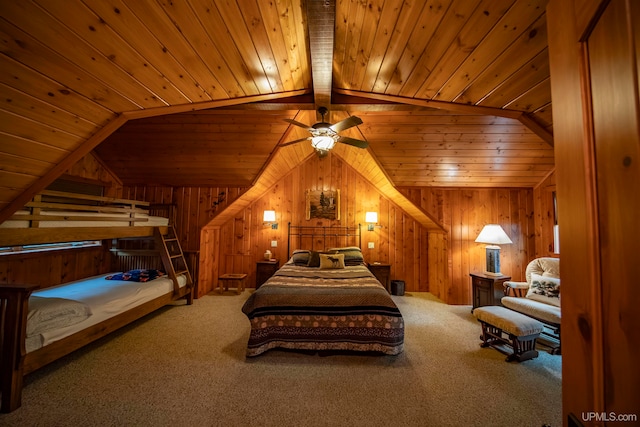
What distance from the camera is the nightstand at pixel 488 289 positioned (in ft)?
12.0

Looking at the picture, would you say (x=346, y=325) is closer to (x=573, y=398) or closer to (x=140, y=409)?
(x=140, y=409)

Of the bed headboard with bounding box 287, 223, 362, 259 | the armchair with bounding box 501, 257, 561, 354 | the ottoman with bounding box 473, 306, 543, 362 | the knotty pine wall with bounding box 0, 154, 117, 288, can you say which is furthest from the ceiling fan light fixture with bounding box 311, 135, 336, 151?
the knotty pine wall with bounding box 0, 154, 117, 288

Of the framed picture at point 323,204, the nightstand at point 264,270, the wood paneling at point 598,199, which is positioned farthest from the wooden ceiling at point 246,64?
the nightstand at point 264,270

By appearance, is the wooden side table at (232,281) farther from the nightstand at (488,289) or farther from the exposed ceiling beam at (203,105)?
the nightstand at (488,289)

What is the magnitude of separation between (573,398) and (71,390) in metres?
3.22

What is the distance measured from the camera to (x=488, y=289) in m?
3.73

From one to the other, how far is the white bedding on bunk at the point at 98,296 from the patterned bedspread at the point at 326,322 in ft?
5.09

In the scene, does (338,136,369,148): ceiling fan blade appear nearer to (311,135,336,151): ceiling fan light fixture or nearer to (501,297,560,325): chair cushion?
(311,135,336,151): ceiling fan light fixture

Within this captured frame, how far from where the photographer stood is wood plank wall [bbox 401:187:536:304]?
443cm

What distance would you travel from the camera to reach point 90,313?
8.25 ft

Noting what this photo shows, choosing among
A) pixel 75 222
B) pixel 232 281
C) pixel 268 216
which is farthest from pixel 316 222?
pixel 75 222

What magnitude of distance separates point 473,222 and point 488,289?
4.15ft

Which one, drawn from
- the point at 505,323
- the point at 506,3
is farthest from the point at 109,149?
the point at 505,323

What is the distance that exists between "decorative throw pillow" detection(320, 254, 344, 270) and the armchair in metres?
2.31
